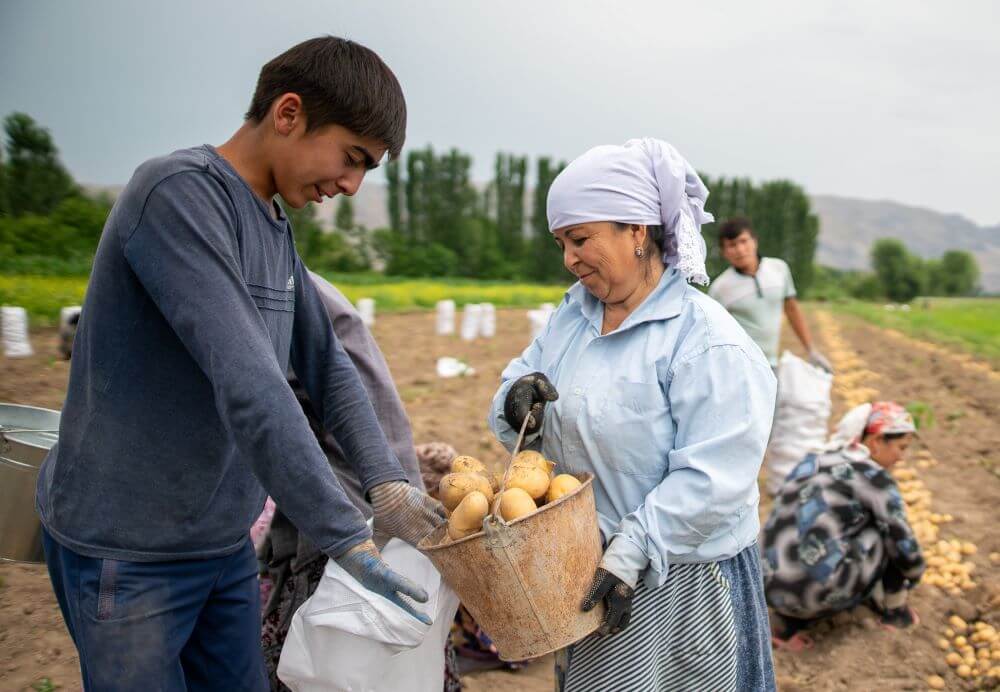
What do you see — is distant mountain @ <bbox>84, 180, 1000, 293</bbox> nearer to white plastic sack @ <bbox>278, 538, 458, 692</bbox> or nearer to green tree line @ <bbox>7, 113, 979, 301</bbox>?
green tree line @ <bbox>7, 113, 979, 301</bbox>

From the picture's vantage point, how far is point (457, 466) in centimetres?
185

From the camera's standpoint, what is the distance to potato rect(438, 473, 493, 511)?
1.72m

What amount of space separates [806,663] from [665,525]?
7.29 ft

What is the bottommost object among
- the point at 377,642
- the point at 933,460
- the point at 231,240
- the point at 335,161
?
the point at 933,460

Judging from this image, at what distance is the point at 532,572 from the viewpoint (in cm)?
151

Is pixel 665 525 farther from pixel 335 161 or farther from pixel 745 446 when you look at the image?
pixel 335 161

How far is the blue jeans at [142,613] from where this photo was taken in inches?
55.1

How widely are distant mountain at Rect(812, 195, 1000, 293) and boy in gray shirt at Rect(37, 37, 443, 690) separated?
6641 inches

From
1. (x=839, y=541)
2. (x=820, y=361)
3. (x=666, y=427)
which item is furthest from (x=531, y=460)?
(x=820, y=361)

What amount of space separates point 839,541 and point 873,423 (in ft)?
1.96

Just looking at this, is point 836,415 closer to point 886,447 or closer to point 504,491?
point 886,447

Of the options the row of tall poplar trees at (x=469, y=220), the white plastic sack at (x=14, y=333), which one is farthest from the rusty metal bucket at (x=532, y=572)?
the row of tall poplar trees at (x=469, y=220)

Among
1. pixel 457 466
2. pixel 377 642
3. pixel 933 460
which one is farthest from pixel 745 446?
pixel 933 460

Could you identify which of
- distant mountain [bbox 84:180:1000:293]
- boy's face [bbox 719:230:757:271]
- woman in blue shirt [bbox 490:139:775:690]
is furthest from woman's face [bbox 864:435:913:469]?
distant mountain [bbox 84:180:1000:293]
